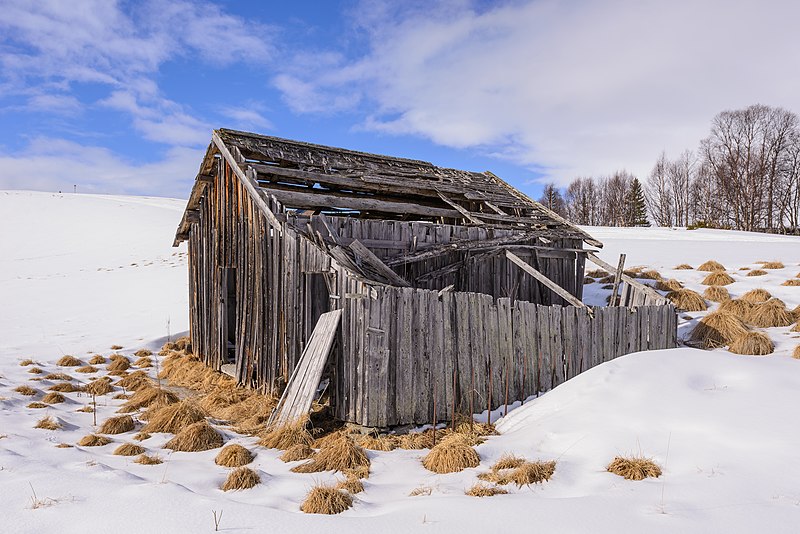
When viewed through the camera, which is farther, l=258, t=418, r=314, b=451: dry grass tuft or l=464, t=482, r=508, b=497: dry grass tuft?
l=258, t=418, r=314, b=451: dry grass tuft

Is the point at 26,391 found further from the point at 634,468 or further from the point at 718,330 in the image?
the point at 718,330

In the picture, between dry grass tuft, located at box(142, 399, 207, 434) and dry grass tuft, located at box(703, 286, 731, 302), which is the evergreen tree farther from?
dry grass tuft, located at box(142, 399, 207, 434)

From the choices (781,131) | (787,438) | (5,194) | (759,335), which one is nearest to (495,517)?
(787,438)

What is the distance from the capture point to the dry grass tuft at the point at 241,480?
490 cm

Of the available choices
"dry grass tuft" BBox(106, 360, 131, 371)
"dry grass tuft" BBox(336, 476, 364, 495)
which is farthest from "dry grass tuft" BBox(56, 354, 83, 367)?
"dry grass tuft" BBox(336, 476, 364, 495)

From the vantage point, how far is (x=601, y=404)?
6.13 meters

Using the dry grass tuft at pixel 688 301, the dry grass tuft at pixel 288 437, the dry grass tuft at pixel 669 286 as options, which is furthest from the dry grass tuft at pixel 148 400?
the dry grass tuft at pixel 669 286

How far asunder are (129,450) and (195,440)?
749 millimetres

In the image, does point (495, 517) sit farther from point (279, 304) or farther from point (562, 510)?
point (279, 304)

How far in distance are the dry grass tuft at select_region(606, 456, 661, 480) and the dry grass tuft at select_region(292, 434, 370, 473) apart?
2.62 metres

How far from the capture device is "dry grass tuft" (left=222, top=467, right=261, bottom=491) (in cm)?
490

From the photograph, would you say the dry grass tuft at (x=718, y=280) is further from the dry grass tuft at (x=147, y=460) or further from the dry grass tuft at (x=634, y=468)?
the dry grass tuft at (x=147, y=460)

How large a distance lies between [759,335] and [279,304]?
33.3ft

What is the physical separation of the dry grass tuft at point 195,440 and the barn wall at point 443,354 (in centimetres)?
176
